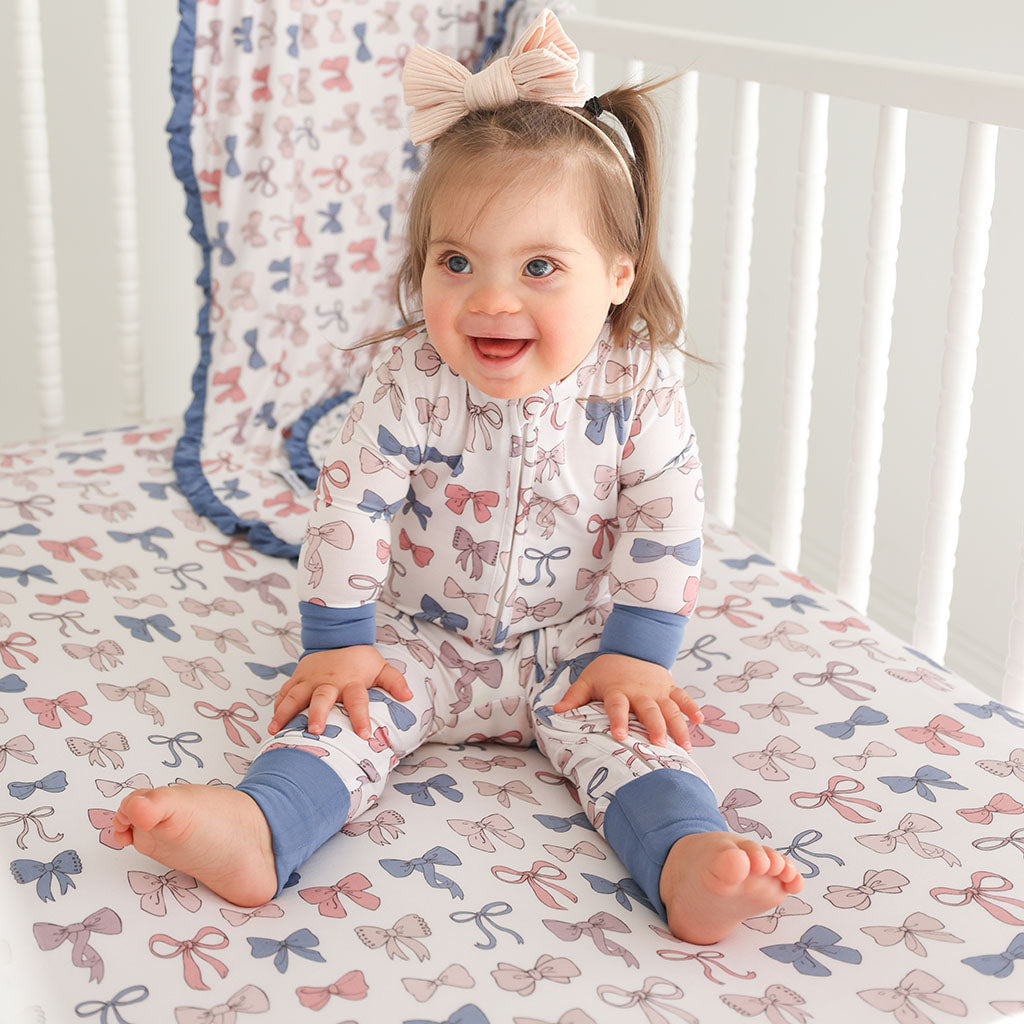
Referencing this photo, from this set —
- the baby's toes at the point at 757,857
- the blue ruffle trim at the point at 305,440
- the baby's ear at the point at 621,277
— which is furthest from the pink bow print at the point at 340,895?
the blue ruffle trim at the point at 305,440

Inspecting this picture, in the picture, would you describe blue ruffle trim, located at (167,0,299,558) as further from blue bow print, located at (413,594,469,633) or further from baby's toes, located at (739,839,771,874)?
baby's toes, located at (739,839,771,874)

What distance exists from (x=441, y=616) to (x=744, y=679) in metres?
0.24

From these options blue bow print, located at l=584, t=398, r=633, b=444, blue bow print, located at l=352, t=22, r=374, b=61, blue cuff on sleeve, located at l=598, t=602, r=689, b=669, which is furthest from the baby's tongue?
blue bow print, located at l=352, t=22, r=374, b=61

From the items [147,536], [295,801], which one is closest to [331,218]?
[147,536]

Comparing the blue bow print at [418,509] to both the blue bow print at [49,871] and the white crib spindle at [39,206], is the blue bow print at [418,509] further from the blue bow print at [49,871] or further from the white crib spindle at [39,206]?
the white crib spindle at [39,206]

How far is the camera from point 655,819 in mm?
794

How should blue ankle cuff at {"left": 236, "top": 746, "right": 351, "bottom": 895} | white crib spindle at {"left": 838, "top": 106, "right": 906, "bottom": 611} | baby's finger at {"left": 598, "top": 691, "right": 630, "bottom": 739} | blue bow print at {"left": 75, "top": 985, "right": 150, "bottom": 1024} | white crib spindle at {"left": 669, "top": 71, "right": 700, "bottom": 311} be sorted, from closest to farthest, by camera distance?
blue bow print at {"left": 75, "top": 985, "right": 150, "bottom": 1024}
blue ankle cuff at {"left": 236, "top": 746, "right": 351, "bottom": 895}
baby's finger at {"left": 598, "top": 691, "right": 630, "bottom": 739}
white crib spindle at {"left": 838, "top": 106, "right": 906, "bottom": 611}
white crib spindle at {"left": 669, "top": 71, "right": 700, "bottom": 311}

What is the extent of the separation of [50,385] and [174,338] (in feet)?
2.20

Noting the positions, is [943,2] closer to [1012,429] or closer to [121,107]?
[1012,429]

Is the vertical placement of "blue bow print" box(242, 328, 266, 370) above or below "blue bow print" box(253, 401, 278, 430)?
above

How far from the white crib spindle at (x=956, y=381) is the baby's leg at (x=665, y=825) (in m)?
0.33

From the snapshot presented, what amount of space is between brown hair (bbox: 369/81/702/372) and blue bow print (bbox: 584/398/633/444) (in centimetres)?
5

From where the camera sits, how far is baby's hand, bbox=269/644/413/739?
0.86m

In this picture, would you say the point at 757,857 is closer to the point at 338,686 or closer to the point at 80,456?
the point at 338,686
